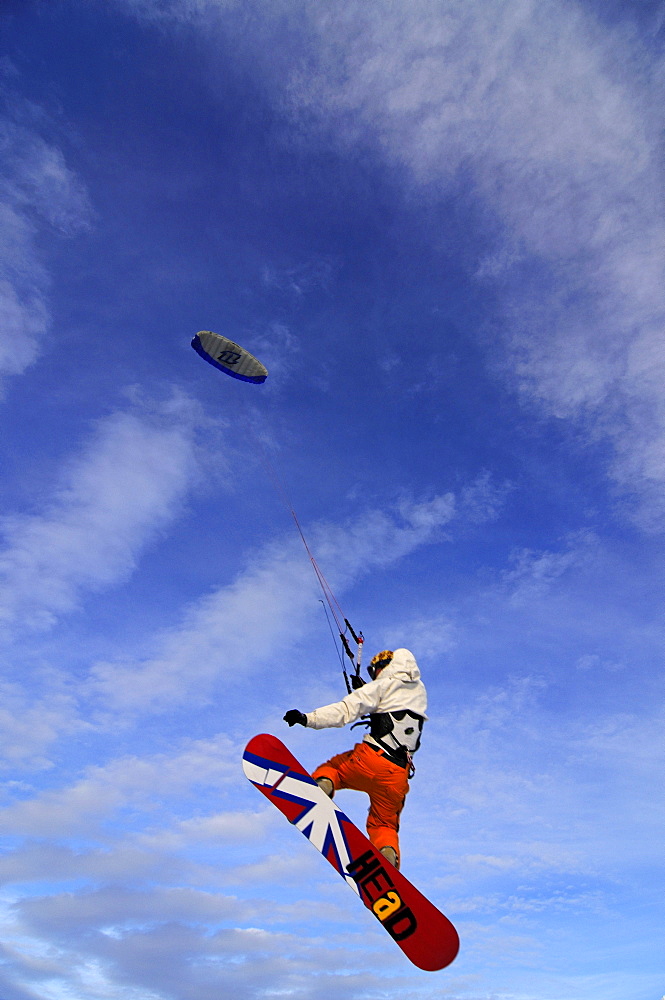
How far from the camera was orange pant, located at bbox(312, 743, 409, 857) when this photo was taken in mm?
8625

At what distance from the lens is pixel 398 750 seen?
8.76 m

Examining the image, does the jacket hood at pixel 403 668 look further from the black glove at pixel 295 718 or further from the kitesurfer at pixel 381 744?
the black glove at pixel 295 718

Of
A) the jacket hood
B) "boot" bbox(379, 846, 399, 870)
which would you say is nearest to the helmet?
the jacket hood

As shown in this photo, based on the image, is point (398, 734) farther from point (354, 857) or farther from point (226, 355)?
point (226, 355)

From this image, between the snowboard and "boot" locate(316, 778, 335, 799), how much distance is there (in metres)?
0.10

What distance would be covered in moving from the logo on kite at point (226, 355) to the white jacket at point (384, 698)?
9301 millimetres

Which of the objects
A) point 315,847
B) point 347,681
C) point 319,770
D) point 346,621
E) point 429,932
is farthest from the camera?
point 346,621

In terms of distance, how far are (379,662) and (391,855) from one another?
2.65 metres

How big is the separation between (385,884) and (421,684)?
104 inches

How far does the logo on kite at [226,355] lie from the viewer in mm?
15695

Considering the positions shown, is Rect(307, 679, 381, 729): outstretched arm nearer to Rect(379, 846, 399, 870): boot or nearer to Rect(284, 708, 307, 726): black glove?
Rect(284, 708, 307, 726): black glove

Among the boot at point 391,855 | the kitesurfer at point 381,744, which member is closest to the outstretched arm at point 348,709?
the kitesurfer at point 381,744

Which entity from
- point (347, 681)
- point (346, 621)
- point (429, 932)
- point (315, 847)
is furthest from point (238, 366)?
point (429, 932)

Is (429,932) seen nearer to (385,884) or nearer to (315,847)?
(385,884)
